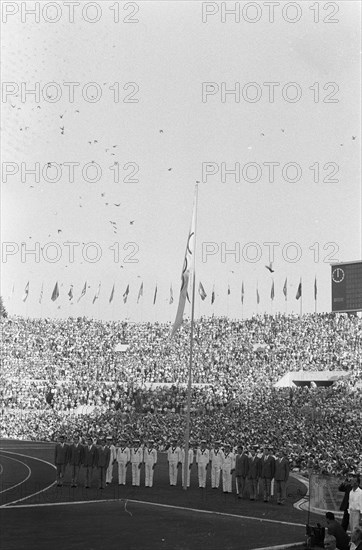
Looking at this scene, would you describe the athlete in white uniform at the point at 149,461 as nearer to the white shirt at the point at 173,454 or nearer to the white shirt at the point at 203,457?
the white shirt at the point at 173,454

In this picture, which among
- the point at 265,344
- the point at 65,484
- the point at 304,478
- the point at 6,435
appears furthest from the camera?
the point at 265,344

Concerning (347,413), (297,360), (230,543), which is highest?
(297,360)

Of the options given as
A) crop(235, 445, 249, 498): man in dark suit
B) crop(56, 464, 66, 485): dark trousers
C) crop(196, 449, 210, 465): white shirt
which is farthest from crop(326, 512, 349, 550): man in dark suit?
crop(56, 464, 66, 485): dark trousers

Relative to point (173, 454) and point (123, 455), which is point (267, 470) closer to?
point (173, 454)

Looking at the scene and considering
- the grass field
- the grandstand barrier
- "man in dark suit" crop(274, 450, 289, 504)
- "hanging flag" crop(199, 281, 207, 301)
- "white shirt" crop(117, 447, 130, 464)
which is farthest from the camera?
"hanging flag" crop(199, 281, 207, 301)

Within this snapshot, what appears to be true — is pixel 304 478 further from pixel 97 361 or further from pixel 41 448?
pixel 97 361

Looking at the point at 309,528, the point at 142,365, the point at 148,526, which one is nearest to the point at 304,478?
the point at 148,526

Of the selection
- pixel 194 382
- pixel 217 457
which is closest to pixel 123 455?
pixel 217 457

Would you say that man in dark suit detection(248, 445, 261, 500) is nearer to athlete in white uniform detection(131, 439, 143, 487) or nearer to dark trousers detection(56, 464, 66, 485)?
athlete in white uniform detection(131, 439, 143, 487)
